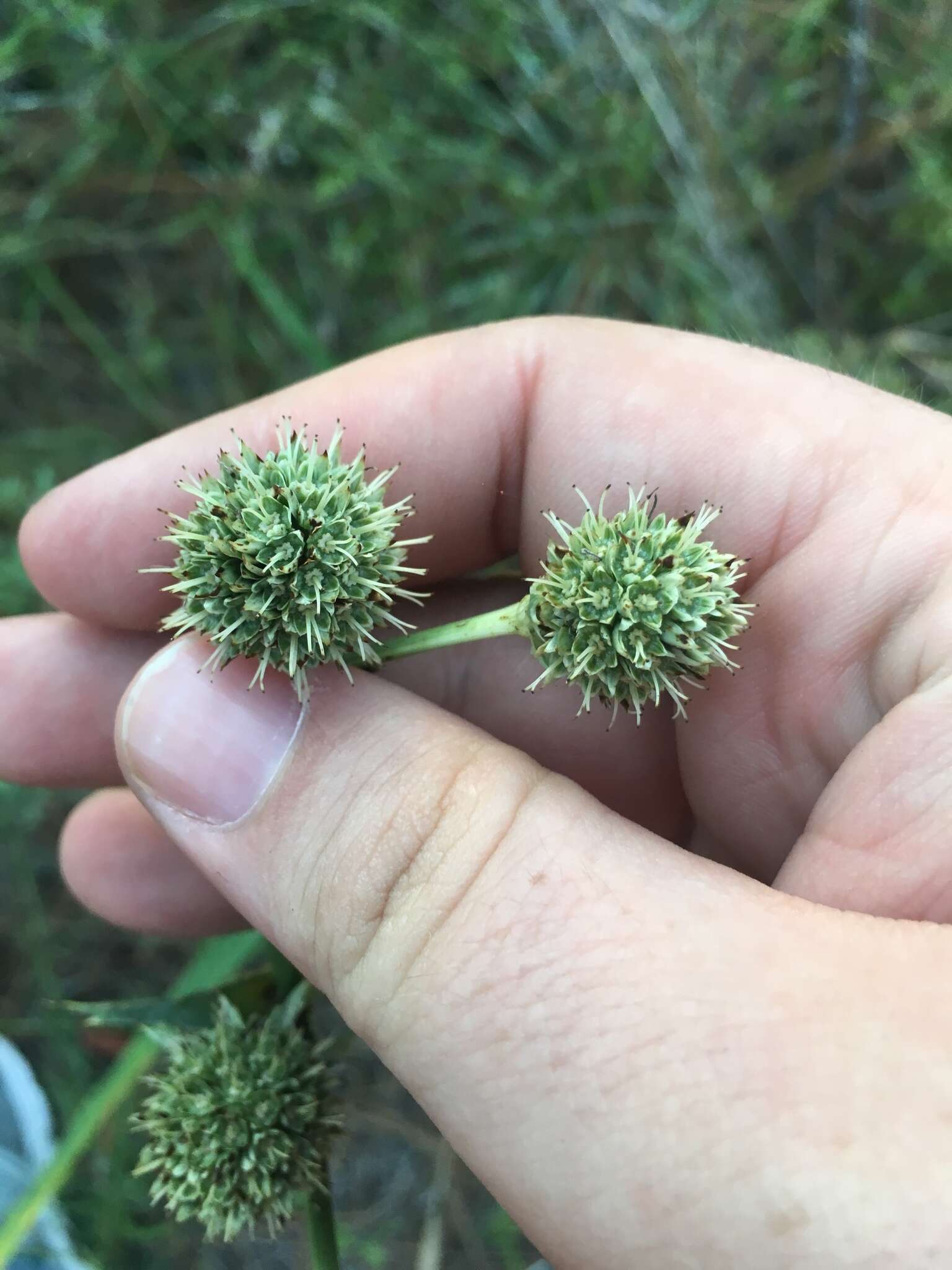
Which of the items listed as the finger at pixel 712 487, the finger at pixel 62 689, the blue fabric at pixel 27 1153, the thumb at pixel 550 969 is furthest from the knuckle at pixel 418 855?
the blue fabric at pixel 27 1153

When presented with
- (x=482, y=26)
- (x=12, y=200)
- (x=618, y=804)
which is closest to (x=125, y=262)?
(x=12, y=200)

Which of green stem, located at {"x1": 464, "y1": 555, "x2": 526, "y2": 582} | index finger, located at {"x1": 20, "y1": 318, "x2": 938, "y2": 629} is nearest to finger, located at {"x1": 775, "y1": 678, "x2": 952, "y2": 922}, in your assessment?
index finger, located at {"x1": 20, "y1": 318, "x2": 938, "y2": 629}

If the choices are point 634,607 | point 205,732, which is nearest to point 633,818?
point 634,607

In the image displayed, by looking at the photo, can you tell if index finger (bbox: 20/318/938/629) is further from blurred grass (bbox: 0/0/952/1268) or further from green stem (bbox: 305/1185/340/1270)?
green stem (bbox: 305/1185/340/1270)

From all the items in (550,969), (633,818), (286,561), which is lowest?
(633,818)

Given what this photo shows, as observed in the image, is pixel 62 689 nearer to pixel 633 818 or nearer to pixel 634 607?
pixel 633 818

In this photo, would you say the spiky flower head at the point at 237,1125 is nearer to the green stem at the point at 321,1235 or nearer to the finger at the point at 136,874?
the green stem at the point at 321,1235

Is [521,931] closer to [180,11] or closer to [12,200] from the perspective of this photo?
[12,200]
